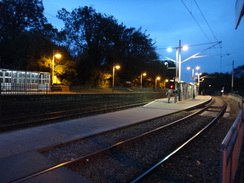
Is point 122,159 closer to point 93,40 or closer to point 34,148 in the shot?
point 34,148

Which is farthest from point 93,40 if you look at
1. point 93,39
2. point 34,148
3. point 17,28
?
point 34,148

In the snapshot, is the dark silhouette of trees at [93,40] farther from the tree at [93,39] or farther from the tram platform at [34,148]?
the tram platform at [34,148]

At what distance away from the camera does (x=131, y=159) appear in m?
5.82

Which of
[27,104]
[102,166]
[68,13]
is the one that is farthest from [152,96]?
[68,13]

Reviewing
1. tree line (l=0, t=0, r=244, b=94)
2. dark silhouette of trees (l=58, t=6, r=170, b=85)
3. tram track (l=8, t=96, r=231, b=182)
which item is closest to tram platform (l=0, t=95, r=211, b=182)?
tram track (l=8, t=96, r=231, b=182)

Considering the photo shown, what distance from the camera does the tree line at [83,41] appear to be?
39.1m

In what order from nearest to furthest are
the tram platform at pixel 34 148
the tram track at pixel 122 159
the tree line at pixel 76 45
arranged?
the tram platform at pixel 34 148 < the tram track at pixel 122 159 < the tree line at pixel 76 45

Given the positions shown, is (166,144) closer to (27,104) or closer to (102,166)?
(102,166)

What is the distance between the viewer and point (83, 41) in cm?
5091

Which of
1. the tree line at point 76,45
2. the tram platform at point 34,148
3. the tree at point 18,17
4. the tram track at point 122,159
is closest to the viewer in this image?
the tram platform at point 34,148

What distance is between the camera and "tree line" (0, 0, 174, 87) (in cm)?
3909

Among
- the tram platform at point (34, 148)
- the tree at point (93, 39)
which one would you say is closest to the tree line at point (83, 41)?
the tree at point (93, 39)

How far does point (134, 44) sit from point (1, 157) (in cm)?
5444

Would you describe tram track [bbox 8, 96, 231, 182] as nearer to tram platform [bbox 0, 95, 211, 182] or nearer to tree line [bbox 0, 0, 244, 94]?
tram platform [bbox 0, 95, 211, 182]
